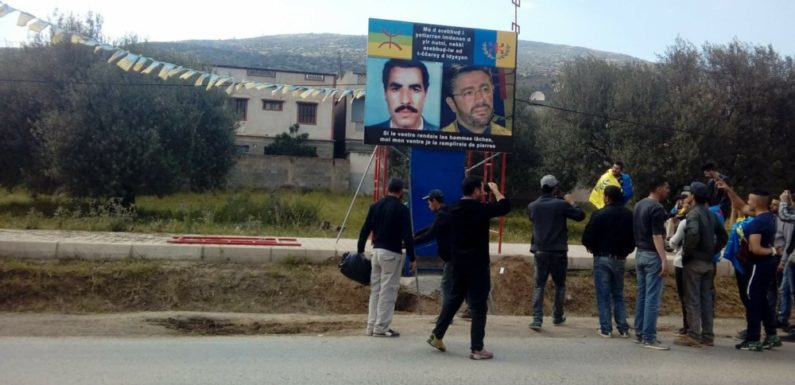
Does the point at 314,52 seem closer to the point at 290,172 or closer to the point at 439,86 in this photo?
the point at 290,172

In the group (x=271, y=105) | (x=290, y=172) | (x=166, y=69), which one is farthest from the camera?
(x=271, y=105)

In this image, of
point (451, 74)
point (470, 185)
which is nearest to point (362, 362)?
point (470, 185)

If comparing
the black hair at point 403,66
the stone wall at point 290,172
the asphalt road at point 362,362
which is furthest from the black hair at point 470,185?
the stone wall at point 290,172

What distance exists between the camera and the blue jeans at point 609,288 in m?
8.18

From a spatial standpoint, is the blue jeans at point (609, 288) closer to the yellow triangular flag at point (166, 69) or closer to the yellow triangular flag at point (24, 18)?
the yellow triangular flag at point (166, 69)

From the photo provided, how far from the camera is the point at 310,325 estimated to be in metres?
8.99

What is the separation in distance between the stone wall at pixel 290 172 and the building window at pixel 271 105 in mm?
8160

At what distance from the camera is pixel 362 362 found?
6.57m

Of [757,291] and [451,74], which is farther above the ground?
[451,74]

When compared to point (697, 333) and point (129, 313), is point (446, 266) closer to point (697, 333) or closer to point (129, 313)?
point (697, 333)

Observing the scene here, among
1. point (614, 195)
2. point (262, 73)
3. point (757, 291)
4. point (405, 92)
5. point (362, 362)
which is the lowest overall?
point (362, 362)

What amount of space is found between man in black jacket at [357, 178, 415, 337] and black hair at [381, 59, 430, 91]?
3870 mm

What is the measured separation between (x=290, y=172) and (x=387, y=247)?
1169 inches

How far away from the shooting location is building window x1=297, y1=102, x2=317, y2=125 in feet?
147
